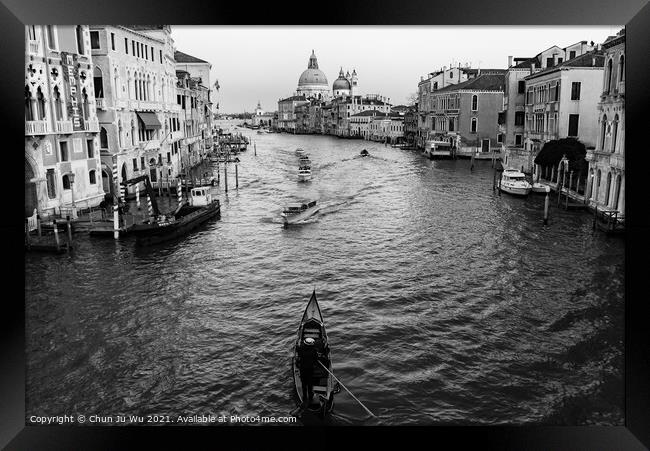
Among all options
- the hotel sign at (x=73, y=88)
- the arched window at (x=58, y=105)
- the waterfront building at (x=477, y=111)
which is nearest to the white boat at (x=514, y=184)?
the waterfront building at (x=477, y=111)

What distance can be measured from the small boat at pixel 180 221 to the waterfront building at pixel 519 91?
41.0ft

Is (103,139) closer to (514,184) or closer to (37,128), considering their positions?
(37,128)

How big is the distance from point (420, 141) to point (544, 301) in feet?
101

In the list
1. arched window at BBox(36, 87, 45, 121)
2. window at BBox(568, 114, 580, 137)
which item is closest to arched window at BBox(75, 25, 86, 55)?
arched window at BBox(36, 87, 45, 121)

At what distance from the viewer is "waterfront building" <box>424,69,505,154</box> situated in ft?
87.7

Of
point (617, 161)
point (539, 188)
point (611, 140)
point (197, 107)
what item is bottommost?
point (539, 188)

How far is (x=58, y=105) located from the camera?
1181 centimetres

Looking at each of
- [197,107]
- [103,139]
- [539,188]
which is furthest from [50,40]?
[539,188]

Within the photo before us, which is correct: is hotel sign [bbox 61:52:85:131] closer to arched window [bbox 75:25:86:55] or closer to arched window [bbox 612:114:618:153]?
arched window [bbox 75:25:86:55]

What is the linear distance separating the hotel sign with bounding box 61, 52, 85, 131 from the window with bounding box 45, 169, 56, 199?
136 cm

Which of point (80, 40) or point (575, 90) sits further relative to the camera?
point (575, 90)

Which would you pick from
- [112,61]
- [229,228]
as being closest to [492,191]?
[229,228]
